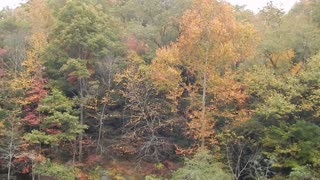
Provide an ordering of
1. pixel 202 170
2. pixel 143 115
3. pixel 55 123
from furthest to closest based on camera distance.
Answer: pixel 143 115, pixel 55 123, pixel 202 170

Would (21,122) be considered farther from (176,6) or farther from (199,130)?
(176,6)

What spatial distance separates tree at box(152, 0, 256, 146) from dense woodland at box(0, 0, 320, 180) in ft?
0.23

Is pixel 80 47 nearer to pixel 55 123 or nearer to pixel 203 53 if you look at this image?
pixel 55 123

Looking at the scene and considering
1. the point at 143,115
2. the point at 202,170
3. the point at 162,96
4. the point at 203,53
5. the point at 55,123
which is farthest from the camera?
the point at 162,96

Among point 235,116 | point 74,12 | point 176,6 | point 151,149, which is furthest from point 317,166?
point 74,12

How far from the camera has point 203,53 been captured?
2138 cm

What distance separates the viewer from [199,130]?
857 inches

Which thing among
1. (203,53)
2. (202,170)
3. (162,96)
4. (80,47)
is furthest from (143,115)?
(202,170)

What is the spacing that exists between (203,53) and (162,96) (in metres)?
4.53

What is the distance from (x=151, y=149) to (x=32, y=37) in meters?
11.0

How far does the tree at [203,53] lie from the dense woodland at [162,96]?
0.23 feet

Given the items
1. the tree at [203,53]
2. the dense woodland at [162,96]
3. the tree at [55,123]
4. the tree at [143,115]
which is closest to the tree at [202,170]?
the dense woodland at [162,96]

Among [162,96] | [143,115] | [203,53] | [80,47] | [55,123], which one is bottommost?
[55,123]

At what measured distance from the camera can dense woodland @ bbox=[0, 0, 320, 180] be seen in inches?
799
